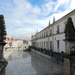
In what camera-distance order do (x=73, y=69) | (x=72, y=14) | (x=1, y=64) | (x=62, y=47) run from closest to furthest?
(x=1, y=64) → (x=73, y=69) → (x=72, y=14) → (x=62, y=47)

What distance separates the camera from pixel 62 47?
18.1 m

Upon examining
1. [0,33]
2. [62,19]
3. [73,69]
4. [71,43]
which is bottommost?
[73,69]

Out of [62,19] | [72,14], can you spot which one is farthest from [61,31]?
[72,14]

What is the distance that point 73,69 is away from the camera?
632 centimetres

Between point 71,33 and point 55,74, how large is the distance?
418 cm

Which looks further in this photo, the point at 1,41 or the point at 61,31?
the point at 61,31

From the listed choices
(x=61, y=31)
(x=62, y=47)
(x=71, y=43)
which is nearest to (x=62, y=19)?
(x=61, y=31)

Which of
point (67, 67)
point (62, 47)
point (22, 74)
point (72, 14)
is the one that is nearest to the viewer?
point (67, 67)

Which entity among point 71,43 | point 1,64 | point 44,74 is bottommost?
Result: point 44,74

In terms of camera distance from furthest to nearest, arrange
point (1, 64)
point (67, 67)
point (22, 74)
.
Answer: point (22, 74), point (67, 67), point (1, 64)

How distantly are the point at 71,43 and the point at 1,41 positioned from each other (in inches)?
151

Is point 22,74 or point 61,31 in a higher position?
point 61,31

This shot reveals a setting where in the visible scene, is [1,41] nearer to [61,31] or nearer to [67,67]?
[67,67]

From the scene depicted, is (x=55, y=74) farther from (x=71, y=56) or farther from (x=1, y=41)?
(x=1, y=41)
